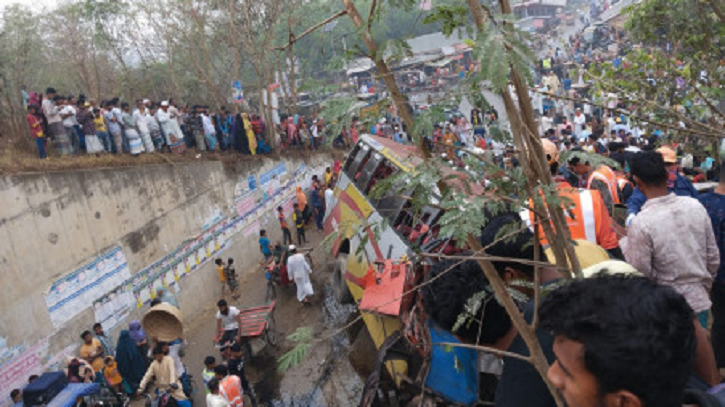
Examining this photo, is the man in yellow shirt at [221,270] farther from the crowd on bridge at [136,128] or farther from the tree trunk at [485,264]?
the tree trunk at [485,264]

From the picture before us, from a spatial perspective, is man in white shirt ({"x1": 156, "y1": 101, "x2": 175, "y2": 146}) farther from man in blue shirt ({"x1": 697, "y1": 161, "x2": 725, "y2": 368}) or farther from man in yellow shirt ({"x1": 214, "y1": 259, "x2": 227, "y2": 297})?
man in blue shirt ({"x1": 697, "y1": 161, "x2": 725, "y2": 368})

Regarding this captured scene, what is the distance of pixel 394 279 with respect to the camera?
6.01 metres

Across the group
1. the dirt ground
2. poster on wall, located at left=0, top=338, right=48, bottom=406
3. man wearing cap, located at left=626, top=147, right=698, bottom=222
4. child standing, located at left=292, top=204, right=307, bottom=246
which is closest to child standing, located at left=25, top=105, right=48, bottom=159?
poster on wall, located at left=0, top=338, right=48, bottom=406

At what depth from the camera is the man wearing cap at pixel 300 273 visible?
34.4ft

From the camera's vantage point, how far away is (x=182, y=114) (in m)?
14.5

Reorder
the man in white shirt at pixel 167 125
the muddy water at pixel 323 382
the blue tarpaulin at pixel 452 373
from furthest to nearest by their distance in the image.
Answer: the man in white shirt at pixel 167 125
the muddy water at pixel 323 382
the blue tarpaulin at pixel 452 373

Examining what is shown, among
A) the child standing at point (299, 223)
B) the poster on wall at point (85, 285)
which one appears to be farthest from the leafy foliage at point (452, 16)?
the child standing at point (299, 223)

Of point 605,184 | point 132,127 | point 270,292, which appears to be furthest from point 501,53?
point 132,127

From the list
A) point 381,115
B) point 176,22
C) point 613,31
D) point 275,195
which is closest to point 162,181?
point 275,195

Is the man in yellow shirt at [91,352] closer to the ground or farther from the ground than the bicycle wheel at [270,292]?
farther from the ground

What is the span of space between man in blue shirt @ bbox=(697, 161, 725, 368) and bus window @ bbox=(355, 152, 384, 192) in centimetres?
612

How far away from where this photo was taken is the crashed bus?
326 centimetres

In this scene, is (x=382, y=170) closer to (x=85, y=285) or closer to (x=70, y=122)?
(x=85, y=285)

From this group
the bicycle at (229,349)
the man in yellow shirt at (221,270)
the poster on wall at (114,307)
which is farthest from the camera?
the man in yellow shirt at (221,270)
